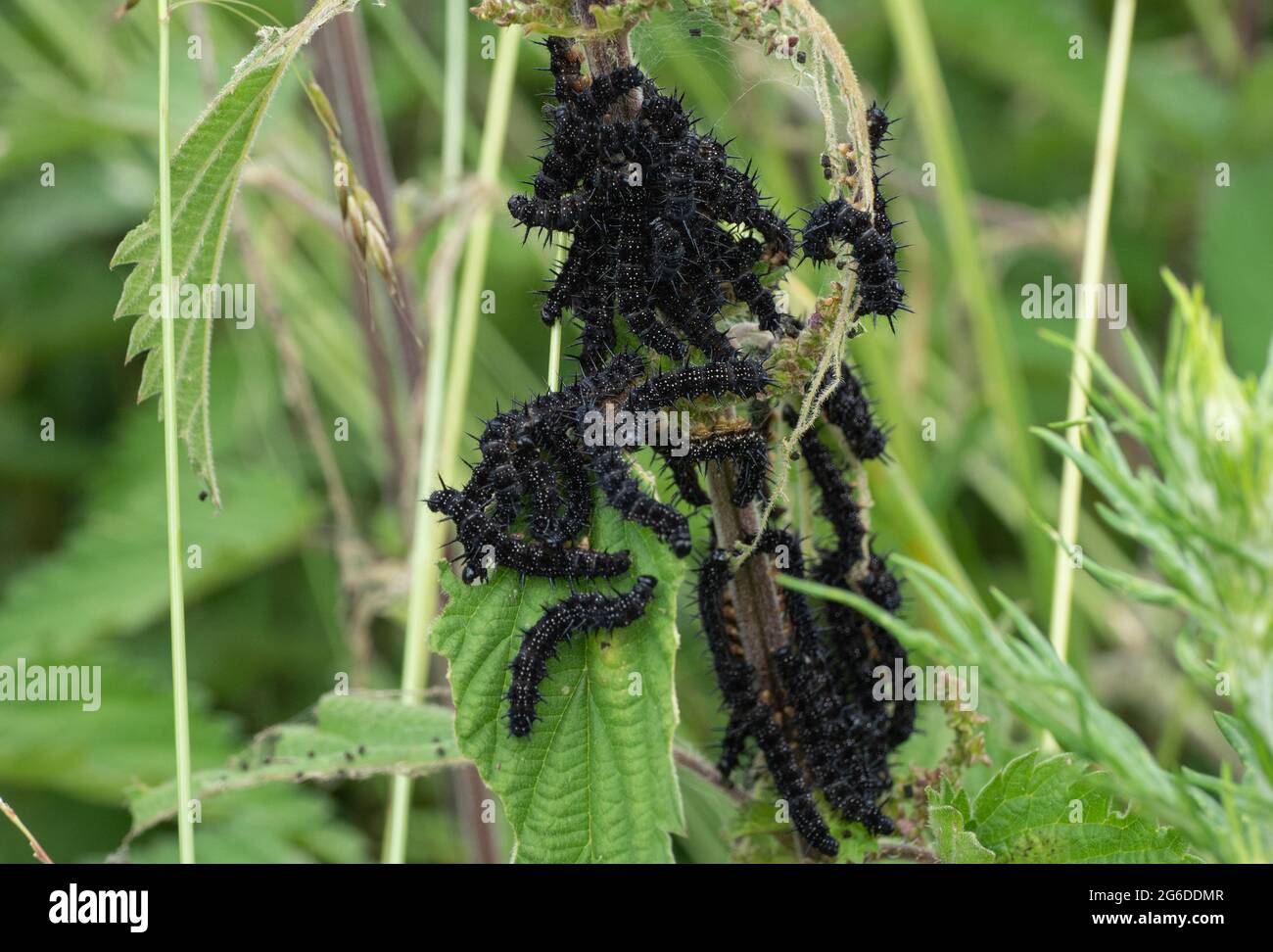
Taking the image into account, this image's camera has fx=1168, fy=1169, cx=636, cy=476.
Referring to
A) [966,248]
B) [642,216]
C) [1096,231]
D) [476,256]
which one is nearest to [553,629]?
[642,216]

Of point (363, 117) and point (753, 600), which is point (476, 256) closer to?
point (363, 117)

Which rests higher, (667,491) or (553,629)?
(667,491)

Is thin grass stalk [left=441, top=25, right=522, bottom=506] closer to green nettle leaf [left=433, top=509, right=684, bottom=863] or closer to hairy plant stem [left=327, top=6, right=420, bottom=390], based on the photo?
hairy plant stem [left=327, top=6, right=420, bottom=390]

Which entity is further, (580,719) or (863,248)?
(580,719)

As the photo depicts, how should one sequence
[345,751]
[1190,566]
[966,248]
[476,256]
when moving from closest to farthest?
[1190,566]
[345,751]
[476,256]
[966,248]

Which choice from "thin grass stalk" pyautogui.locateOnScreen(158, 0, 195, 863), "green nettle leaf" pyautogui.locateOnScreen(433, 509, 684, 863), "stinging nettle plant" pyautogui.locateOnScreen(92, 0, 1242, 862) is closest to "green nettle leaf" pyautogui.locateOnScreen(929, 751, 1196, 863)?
"stinging nettle plant" pyautogui.locateOnScreen(92, 0, 1242, 862)

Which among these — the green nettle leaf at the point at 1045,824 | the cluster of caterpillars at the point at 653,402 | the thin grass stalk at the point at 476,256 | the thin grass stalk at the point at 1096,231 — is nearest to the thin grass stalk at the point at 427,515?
the thin grass stalk at the point at 476,256

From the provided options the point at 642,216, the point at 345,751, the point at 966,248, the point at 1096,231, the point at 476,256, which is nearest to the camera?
the point at 642,216
